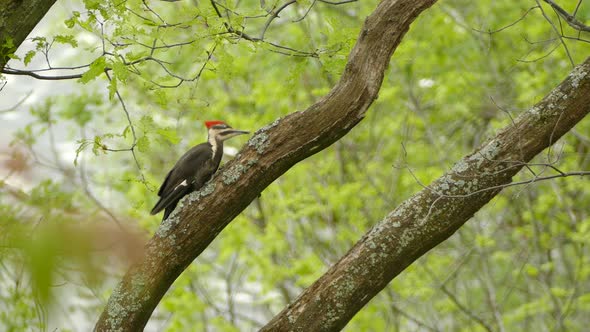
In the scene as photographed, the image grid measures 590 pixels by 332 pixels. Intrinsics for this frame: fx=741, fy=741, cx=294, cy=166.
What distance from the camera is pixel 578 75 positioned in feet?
11.0

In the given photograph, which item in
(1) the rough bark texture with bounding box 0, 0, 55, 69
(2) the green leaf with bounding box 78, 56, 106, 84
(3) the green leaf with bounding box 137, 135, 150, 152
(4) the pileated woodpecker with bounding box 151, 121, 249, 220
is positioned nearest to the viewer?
(1) the rough bark texture with bounding box 0, 0, 55, 69

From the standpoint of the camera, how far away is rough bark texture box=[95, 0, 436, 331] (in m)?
3.26

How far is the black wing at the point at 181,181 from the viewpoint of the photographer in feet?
13.5

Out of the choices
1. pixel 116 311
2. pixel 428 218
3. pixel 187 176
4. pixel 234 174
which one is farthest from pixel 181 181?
pixel 428 218

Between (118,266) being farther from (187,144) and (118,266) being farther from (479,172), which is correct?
(187,144)

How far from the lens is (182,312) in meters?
9.30

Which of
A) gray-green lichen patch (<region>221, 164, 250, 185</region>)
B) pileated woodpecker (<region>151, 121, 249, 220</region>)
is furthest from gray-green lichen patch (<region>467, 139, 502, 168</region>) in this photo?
pileated woodpecker (<region>151, 121, 249, 220</region>)

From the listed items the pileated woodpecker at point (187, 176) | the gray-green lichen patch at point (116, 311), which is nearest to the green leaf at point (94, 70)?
the gray-green lichen patch at point (116, 311)

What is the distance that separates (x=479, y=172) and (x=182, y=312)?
6593 mm

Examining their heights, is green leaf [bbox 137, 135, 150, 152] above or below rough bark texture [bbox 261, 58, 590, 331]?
above

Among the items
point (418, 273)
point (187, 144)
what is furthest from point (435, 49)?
point (187, 144)

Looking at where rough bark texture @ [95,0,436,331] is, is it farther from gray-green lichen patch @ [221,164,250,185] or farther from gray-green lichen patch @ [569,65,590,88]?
gray-green lichen patch @ [569,65,590,88]

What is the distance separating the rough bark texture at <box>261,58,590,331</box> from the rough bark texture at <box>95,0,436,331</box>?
15 cm

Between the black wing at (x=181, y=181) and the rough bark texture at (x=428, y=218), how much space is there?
1067mm
